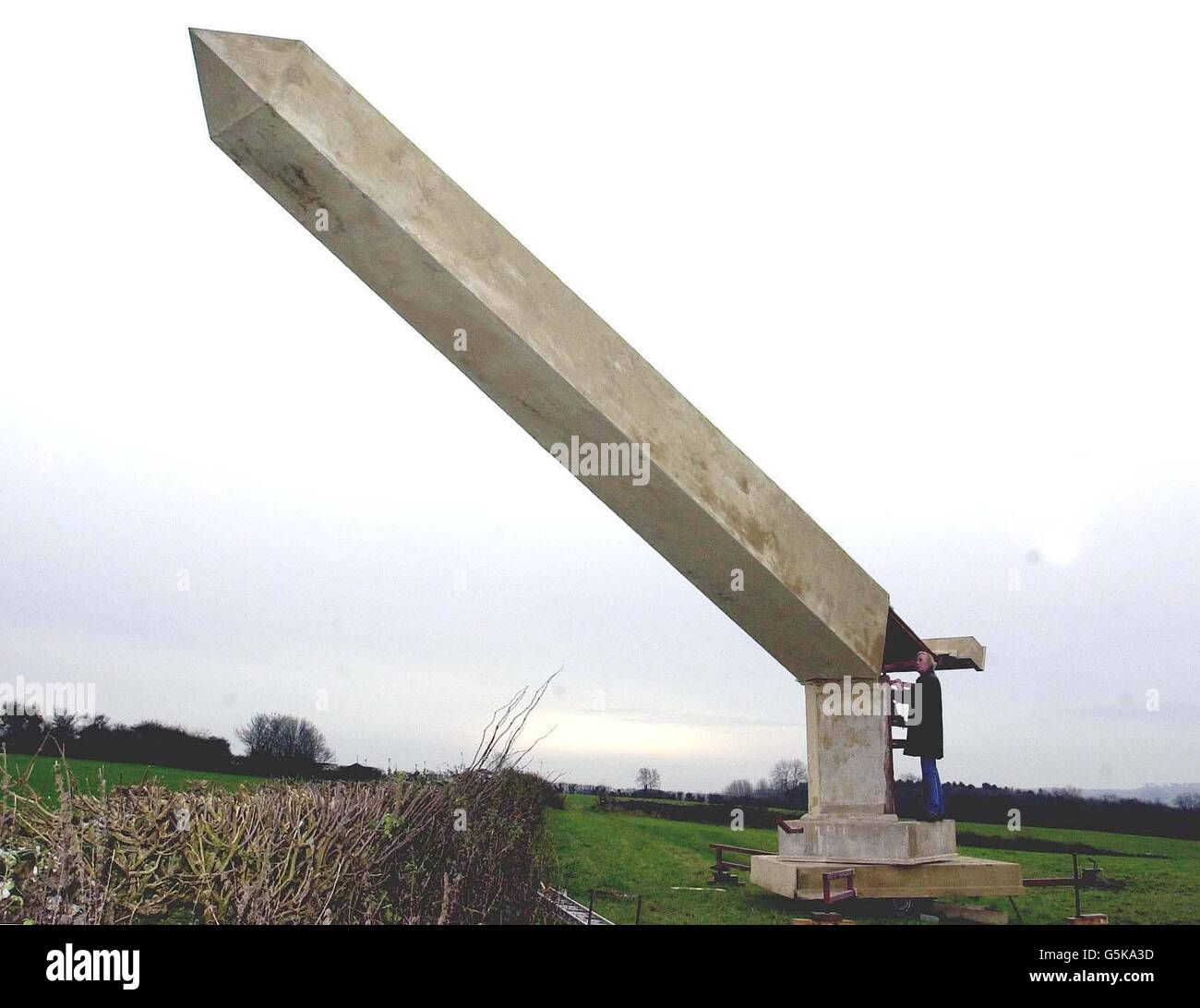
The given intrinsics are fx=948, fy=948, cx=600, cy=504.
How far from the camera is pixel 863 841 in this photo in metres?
8.08

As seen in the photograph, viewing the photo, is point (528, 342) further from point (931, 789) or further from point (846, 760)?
point (931, 789)

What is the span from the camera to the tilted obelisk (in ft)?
18.9

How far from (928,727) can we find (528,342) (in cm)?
503

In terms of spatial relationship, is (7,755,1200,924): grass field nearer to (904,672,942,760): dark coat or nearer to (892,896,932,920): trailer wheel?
(892,896,932,920): trailer wheel

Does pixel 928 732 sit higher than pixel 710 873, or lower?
higher

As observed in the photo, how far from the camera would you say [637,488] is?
708 centimetres

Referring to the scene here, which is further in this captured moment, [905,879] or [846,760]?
[846,760]

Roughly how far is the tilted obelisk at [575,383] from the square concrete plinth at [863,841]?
0.02 meters

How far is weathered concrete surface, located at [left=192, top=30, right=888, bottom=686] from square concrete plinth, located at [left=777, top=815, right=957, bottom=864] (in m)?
0.27

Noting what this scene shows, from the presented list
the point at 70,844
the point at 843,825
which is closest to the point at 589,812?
the point at 843,825

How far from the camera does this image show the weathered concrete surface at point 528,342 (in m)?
5.73

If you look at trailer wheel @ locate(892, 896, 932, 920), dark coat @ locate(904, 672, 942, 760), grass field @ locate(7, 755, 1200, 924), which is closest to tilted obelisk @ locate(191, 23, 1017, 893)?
dark coat @ locate(904, 672, 942, 760)

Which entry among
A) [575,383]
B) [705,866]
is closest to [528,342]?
[575,383]

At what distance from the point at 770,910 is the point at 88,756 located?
8.23 metres
